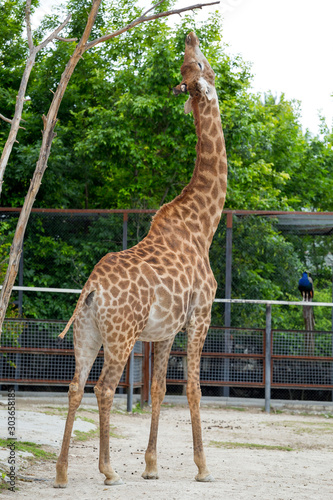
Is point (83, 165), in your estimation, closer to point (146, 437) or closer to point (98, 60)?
point (98, 60)

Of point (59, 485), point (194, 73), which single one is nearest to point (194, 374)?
point (59, 485)

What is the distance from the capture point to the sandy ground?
4.27 meters

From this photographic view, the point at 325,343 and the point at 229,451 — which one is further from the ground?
the point at 325,343

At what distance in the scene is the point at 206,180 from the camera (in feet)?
17.0

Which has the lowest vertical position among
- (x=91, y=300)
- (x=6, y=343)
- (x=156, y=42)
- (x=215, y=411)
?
(x=215, y=411)

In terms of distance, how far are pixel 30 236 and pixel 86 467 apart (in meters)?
6.19

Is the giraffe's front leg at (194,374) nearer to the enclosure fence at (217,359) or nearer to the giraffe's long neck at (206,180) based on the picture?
the giraffe's long neck at (206,180)

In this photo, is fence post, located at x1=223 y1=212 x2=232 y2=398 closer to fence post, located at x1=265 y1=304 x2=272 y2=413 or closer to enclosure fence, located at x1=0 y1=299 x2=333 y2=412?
enclosure fence, located at x1=0 y1=299 x2=333 y2=412

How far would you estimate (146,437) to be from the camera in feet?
22.0

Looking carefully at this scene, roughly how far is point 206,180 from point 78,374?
72.0 inches

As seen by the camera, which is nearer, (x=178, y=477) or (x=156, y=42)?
(x=178, y=477)

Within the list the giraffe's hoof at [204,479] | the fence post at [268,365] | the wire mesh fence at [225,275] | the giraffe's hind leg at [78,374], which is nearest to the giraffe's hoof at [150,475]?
the giraffe's hoof at [204,479]

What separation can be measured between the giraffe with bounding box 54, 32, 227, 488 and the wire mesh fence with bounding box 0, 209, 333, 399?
4177 millimetres

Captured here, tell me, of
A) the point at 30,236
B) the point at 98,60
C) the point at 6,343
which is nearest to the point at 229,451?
the point at 6,343
